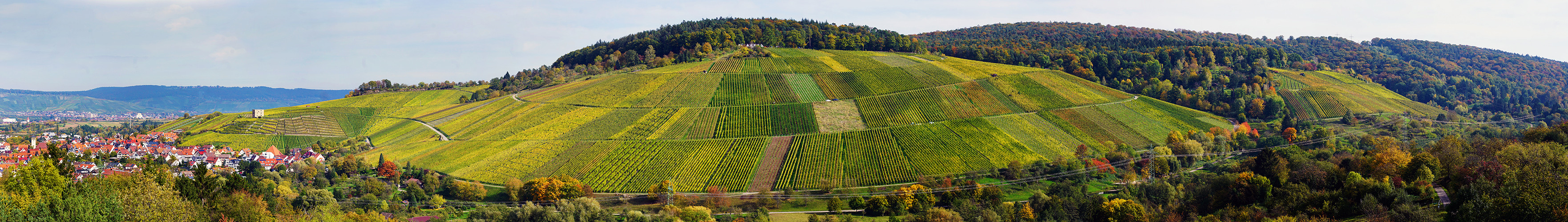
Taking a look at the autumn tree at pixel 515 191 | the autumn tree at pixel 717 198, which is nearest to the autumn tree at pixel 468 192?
the autumn tree at pixel 515 191

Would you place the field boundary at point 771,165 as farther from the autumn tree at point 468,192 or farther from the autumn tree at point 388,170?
the autumn tree at point 388,170

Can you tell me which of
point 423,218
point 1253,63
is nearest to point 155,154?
point 423,218

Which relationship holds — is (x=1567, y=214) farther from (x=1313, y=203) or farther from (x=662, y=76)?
(x=662, y=76)

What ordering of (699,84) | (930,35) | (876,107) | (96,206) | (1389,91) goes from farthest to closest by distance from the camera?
(930,35), (1389,91), (699,84), (876,107), (96,206)

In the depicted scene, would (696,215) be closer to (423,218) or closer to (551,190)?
(551,190)

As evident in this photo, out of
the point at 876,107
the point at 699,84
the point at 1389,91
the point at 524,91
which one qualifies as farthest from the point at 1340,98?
the point at 524,91

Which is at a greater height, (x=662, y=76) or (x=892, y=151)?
(x=662, y=76)
